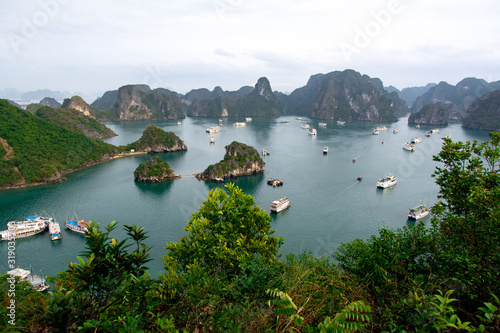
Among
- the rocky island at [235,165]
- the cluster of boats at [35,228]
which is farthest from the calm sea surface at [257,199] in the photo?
the rocky island at [235,165]

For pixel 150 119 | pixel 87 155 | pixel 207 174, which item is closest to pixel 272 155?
pixel 207 174

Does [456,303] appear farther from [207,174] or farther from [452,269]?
[207,174]

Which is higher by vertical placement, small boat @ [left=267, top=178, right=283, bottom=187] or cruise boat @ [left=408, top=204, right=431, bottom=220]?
small boat @ [left=267, top=178, right=283, bottom=187]

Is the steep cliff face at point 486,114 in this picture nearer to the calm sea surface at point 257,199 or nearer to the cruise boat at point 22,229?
the calm sea surface at point 257,199

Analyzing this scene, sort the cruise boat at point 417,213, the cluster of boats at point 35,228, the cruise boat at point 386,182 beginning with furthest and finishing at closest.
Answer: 1. the cruise boat at point 386,182
2. the cruise boat at point 417,213
3. the cluster of boats at point 35,228

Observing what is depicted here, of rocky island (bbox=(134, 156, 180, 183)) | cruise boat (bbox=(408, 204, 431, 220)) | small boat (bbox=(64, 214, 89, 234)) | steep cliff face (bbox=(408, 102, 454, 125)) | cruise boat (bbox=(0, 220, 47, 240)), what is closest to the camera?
cruise boat (bbox=(0, 220, 47, 240))

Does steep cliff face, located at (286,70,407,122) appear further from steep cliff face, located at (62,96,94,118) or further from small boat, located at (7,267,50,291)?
small boat, located at (7,267,50,291)

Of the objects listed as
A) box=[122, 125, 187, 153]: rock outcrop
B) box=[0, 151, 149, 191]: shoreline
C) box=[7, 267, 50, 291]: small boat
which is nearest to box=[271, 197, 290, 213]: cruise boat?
box=[7, 267, 50, 291]: small boat
